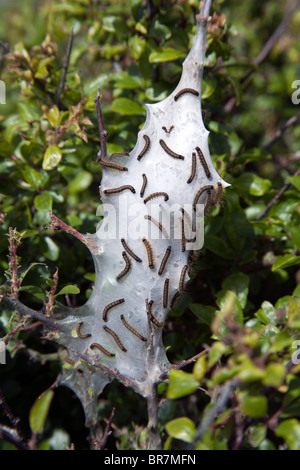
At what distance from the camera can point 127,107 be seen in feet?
10.1

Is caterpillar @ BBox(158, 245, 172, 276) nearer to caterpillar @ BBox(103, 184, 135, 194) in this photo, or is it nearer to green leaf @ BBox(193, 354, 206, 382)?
caterpillar @ BBox(103, 184, 135, 194)

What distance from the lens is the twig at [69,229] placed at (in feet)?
6.97

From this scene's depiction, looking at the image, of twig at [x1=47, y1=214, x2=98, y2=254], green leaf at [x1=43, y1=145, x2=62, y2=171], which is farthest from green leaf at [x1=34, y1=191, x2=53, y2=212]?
twig at [x1=47, y1=214, x2=98, y2=254]

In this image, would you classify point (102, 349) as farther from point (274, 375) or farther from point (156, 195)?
point (274, 375)

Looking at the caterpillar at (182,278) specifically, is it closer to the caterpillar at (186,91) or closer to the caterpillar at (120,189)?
the caterpillar at (120,189)

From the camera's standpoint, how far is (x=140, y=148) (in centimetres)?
239

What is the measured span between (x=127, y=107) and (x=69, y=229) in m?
1.26

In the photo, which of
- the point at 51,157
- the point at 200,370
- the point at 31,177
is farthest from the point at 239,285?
the point at 31,177

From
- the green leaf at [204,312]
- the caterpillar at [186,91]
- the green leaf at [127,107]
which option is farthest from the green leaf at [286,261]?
the green leaf at [127,107]

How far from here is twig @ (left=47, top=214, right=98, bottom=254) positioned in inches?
83.7

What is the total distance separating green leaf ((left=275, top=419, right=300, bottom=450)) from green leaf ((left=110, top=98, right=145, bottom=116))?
2.12m

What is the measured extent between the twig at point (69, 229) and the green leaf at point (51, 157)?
60cm
